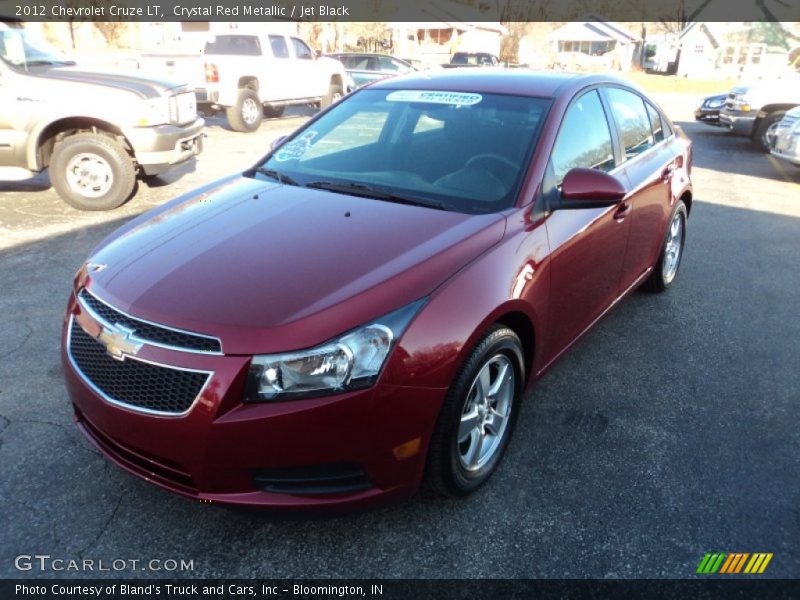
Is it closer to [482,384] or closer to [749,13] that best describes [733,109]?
[482,384]

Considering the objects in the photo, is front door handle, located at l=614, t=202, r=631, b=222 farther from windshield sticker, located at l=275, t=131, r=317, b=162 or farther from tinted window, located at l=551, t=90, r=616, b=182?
windshield sticker, located at l=275, t=131, r=317, b=162

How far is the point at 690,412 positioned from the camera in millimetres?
3502

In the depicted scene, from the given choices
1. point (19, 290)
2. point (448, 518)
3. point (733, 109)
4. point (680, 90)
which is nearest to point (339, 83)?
point (733, 109)

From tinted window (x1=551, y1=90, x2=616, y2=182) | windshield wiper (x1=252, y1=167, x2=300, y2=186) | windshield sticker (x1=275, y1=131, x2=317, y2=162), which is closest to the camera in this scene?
tinted window (x1=551, y1=90, x2=616, y2=182)

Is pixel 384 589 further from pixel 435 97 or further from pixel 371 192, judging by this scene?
pixel 435 97

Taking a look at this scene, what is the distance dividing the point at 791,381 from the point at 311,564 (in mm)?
3125

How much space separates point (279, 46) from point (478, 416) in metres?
13.1

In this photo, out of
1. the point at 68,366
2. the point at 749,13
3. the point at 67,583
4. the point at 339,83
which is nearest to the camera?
the point at 67,583

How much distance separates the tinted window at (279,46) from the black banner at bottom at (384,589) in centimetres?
1309

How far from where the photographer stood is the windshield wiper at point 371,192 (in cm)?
300

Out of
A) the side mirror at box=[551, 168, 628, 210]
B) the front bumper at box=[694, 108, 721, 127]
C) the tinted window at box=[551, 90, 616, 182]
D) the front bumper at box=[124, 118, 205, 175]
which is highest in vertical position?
the tinted window at box=[551, 90, 616, 182]

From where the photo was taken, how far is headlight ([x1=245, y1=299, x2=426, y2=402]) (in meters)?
2.12

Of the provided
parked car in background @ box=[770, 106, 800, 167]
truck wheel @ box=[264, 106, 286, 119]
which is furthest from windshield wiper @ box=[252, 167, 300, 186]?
truck wheel @ box=[264, 106, 286, 119]

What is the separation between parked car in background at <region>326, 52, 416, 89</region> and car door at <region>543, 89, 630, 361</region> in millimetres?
15598
